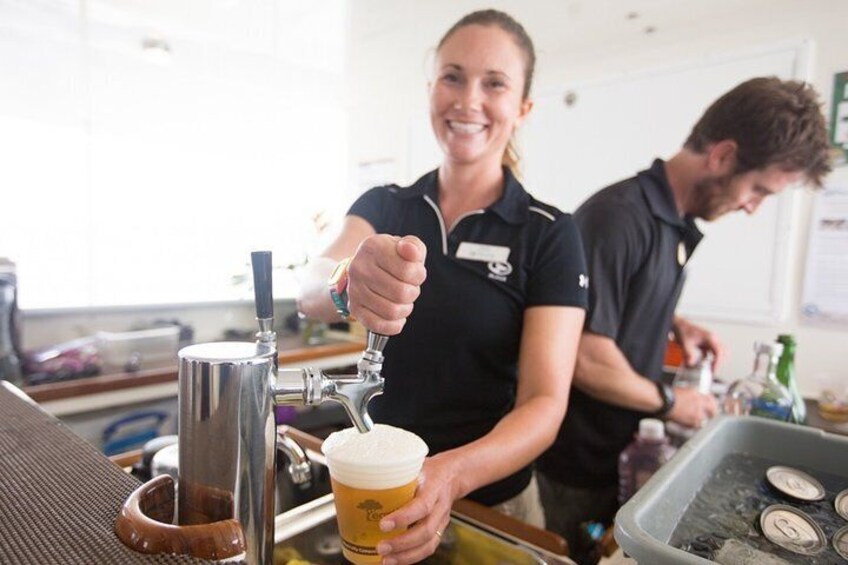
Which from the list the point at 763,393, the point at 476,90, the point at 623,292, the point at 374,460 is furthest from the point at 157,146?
the point at 763,393

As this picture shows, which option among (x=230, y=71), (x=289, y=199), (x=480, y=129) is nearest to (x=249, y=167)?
(x=289, y=199)

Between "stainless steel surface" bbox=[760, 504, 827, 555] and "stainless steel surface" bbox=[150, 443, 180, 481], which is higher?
"stainless steel surface" bbox=[760, 504, 827, 555]

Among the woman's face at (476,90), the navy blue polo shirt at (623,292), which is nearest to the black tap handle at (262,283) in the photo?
the woman's face at (476,90)

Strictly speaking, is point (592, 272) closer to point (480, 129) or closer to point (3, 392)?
point (480, 129)

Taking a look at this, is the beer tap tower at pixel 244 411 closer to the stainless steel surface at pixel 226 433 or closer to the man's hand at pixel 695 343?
the stainless steel surface at pixel 226 433

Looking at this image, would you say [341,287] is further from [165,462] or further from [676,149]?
[676,149]

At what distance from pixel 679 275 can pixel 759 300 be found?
4.56ft

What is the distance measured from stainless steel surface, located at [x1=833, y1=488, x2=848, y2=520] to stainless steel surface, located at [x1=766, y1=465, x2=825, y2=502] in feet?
0.06

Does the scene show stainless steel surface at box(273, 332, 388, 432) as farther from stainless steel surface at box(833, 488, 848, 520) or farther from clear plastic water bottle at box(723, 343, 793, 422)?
clear plastic water bottle at box(723, 343, 793, 422)

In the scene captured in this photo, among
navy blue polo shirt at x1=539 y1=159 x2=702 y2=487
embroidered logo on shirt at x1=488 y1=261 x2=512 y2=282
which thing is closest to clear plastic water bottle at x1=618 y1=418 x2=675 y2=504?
navy blue polo shirt at x1=539 y1=159 x2=702 y2=487

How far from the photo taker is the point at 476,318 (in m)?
1.05

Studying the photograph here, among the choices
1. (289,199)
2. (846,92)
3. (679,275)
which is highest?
(846,92)

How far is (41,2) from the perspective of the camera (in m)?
2.32

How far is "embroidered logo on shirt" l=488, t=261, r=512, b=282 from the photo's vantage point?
1.04m
